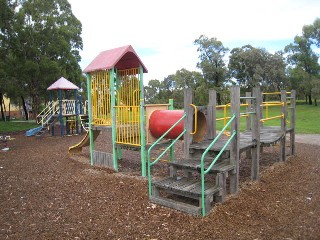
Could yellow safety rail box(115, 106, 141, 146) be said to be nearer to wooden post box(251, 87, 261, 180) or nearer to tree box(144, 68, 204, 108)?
wooden post box(251, 87, 261, 180)

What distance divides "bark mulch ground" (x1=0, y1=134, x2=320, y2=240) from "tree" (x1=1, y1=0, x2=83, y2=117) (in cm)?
1671

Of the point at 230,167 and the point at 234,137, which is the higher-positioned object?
the point at 234,137

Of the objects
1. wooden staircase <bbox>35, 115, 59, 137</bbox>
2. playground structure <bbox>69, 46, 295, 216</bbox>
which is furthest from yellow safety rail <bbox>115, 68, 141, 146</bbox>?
wooden staircase <bbox>35, 115, 59, 137</bbox>

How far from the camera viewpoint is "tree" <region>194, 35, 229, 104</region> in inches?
1762

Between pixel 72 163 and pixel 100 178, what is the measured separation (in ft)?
8.07

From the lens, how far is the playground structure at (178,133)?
5.51 metres

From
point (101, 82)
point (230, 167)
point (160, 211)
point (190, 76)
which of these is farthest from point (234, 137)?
point (190, 76)

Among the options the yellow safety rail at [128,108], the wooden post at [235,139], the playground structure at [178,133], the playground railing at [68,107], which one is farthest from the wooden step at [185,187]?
the playground railing at [68,107]

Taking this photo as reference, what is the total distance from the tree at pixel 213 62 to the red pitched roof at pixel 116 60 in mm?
36622

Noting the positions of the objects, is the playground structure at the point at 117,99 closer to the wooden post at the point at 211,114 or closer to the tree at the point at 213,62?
the wooden post at the point at 211,114

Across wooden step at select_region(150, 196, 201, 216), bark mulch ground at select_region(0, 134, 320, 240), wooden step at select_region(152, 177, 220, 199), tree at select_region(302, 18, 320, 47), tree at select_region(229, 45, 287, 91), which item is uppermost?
tree at select_region(302, 18, 320, 47)

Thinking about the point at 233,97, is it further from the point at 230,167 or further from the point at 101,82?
the point at 101,82

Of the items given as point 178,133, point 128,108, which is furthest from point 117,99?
point 178,133

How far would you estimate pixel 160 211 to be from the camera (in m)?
5.27
